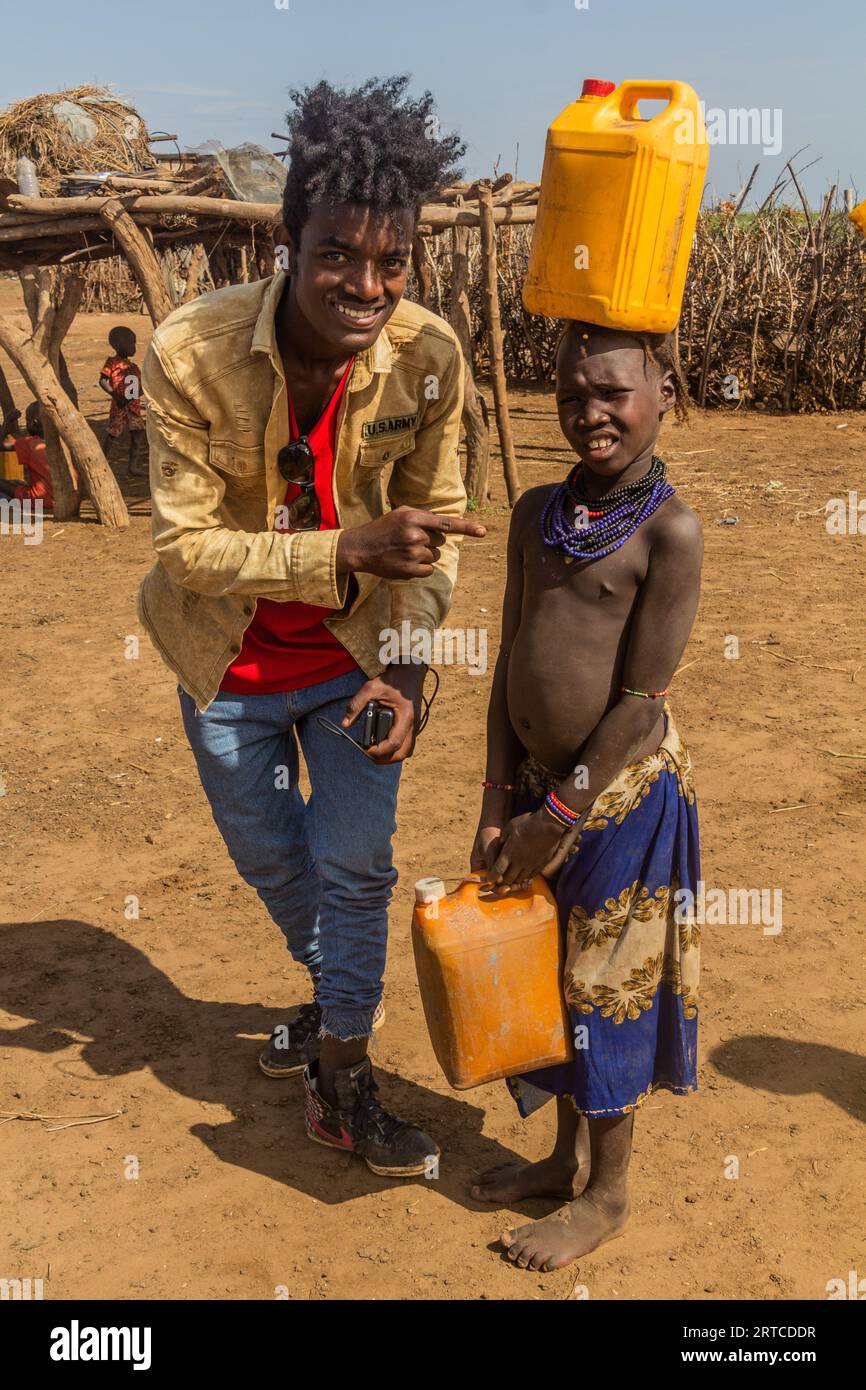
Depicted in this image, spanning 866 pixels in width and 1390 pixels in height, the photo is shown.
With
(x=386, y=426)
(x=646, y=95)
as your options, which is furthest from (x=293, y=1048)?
(x=646, y=95)

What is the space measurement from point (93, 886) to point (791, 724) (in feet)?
8.98

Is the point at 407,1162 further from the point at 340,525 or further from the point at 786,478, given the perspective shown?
the point at 786,478

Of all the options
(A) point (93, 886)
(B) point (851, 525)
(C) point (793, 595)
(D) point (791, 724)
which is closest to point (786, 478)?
(B) point (851, 525)

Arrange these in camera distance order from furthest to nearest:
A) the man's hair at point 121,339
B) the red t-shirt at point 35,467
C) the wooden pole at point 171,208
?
the man's hair at point 121,339 → the red t-shirt at point 35,467 → the wooden pole at point 171,208

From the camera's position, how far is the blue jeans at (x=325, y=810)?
2.52 m

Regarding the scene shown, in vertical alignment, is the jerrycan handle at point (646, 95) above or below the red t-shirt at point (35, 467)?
above

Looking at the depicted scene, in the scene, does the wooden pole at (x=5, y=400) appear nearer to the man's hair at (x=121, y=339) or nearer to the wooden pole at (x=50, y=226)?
the man's hair at (x=121, y=339)

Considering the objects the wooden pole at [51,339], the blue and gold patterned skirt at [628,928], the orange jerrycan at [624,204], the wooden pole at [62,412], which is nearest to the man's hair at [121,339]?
the wooden pole at [51,339]

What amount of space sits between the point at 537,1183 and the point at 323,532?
1392 millimetres

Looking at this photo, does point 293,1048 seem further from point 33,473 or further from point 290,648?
point 33,473

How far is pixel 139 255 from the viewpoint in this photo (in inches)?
325

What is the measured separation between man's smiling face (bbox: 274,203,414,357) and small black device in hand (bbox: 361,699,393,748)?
0.68 metres

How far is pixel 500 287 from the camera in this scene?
14.1m

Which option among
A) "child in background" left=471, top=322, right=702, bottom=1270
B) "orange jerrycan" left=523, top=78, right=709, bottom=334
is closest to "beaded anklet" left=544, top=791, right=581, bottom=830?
"child in background" left=471, top=322, right=702, bottom=1270
